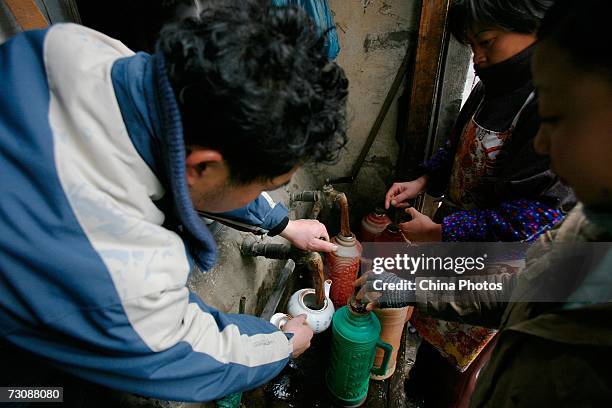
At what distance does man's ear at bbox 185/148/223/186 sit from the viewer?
99 centimetres

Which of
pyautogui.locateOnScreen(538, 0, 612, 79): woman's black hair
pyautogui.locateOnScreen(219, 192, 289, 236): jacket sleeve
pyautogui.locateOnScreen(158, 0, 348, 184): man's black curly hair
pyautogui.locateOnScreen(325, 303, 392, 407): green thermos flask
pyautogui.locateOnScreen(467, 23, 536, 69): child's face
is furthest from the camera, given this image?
pyautogui.locateOnScreen(325, 303, 392, 407): green thermos flask

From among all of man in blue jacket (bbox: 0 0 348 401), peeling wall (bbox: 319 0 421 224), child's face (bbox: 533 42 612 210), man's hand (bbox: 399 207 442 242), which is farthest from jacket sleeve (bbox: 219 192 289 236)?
peeling wall (bbox: 319 0 421 224)

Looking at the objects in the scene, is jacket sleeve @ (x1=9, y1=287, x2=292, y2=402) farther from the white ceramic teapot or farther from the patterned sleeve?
the patterned sleeve

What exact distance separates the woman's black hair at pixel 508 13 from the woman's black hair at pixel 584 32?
1.09 meters

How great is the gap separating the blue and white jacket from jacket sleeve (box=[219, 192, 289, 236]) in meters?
0.77

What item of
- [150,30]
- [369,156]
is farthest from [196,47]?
[369,156]

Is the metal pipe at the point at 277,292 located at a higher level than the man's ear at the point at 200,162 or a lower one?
lower

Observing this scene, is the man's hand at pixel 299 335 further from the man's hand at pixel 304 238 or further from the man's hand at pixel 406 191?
the man's hand at pixel 406 191

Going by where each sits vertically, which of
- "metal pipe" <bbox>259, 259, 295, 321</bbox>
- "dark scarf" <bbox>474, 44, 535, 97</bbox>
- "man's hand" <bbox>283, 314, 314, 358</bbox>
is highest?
"dark scarf" <bbox>474, 44, 535, 97</bbox>

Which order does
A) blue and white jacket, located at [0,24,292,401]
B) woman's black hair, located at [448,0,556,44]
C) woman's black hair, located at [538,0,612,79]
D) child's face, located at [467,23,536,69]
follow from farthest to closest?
child's face, located at [467,23,536,69]
woman's black hair, located at [448,0,556,44]
blue and white jacket, located at [0,24,292,401]
woman's black hair, located at [538,0,612,79]

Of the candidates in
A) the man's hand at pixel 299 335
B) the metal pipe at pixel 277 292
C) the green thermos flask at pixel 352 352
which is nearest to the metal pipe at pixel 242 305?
the metal pipe at pixel 277 292

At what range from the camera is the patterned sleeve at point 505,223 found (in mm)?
1665

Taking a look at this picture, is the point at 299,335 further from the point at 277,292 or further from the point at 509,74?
the point at 509,74

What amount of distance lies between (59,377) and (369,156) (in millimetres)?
3692
